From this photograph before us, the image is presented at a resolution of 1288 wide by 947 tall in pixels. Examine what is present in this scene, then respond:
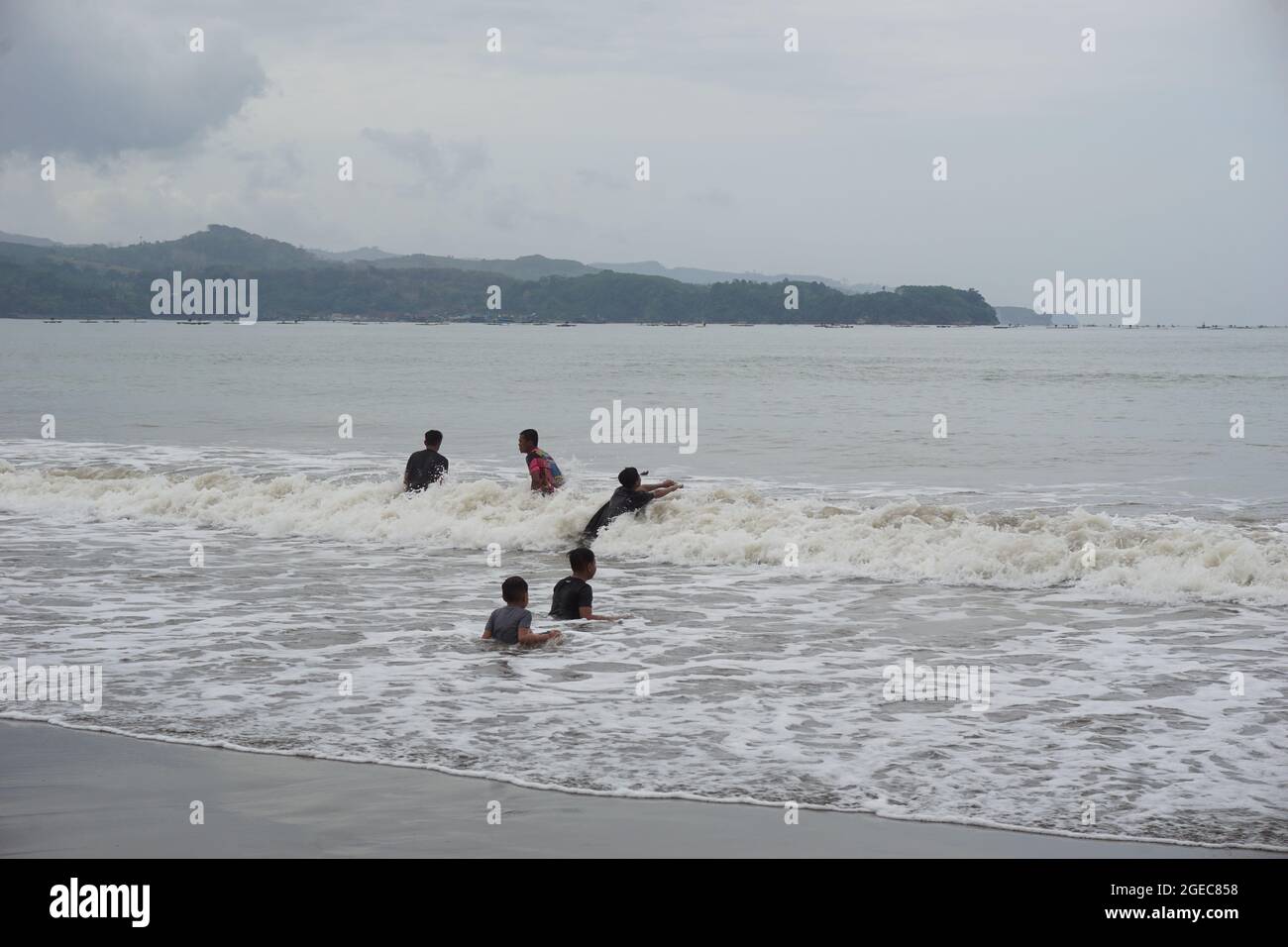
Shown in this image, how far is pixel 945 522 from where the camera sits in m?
17.4

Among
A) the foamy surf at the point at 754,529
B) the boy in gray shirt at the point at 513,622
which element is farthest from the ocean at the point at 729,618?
A: the boy in gray shirt at the point at 513,622

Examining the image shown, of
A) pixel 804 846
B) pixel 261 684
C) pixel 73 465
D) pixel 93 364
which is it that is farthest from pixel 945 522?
pixel 93 364

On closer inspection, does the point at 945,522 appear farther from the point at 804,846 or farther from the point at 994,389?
the point at 994,389

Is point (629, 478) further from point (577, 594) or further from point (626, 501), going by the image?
point (577, 594)

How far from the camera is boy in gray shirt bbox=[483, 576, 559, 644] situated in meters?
10.8

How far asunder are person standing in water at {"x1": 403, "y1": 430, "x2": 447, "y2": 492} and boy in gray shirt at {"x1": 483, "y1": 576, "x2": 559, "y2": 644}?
960cm

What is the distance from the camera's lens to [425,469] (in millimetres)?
20422

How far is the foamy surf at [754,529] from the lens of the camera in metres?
14.3

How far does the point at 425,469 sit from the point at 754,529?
6.10m

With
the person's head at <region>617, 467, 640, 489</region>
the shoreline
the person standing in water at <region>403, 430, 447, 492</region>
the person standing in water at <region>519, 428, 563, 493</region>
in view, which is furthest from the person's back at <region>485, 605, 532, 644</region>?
the person standing in water at <region>403, 430, 447, 492</region>
